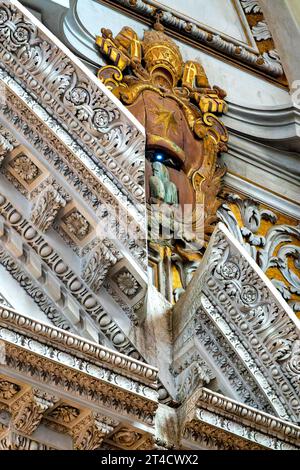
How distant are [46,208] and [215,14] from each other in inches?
87.7

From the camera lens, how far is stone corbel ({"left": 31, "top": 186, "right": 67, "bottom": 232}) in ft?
20.4

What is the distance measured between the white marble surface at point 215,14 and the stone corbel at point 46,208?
75.5 inches

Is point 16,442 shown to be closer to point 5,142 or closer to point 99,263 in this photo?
point 99,263

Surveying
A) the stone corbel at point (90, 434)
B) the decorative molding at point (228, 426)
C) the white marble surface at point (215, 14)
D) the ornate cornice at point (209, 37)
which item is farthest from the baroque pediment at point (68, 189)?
the white marble surface at point (215, 14)

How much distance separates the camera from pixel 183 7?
8023 millimetres

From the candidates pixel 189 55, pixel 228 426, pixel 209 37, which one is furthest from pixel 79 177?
pixel 209 37

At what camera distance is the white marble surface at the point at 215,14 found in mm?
8016

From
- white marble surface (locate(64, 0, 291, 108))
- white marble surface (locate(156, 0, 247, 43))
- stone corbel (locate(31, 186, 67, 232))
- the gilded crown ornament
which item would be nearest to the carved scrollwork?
the gilded crown ornament

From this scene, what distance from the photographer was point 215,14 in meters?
8.14

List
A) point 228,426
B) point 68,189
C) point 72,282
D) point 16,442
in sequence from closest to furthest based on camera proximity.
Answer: point 16,442, point 228,426, point 72,282, point 68,189

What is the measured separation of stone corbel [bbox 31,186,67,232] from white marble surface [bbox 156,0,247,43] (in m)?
1.92
